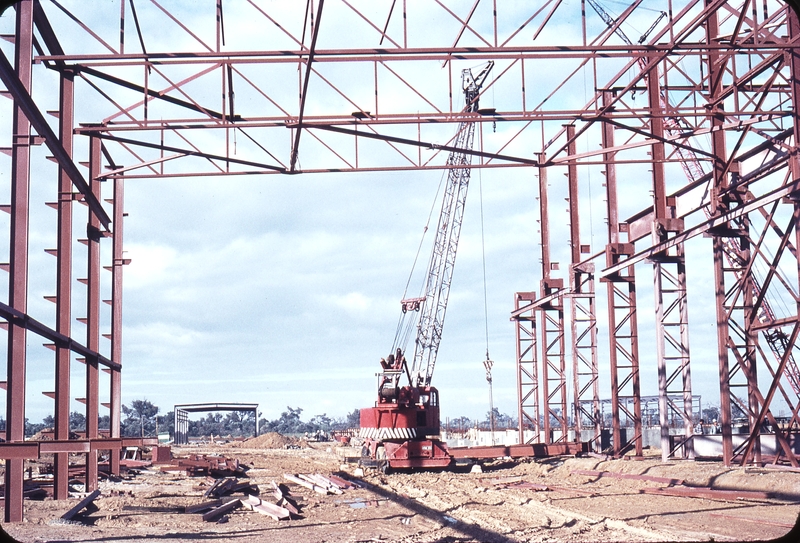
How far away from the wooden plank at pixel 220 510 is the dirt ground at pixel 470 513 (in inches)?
7.8

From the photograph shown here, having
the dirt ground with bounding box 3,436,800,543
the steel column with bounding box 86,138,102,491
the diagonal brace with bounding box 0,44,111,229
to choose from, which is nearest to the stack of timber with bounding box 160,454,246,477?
the dirt ground with bounding box 3,436,800,543

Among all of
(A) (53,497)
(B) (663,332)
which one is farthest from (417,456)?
(A) (53,497)

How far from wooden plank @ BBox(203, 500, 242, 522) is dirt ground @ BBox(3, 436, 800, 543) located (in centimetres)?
20

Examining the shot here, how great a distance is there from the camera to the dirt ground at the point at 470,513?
14.6 meters

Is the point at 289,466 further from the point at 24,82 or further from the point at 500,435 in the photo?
the point at 500,435

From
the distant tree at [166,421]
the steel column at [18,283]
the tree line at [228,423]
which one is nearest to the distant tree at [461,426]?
the tree line at [228,423]

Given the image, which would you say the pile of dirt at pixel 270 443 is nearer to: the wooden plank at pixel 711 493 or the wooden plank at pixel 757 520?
the wooden plank at pixel 711 493

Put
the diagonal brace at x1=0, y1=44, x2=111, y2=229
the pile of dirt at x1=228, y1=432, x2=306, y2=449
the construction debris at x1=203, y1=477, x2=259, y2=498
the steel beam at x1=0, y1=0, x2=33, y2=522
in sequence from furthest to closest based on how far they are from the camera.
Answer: the pile of dirt at x1=228, y1=432, x2=306, y2=449 → the construction debris at x1=203, y1=477, x2=259, y2=498 → the steel beam at x1=0, y1=0, x2=33, y2=522 → the diagonal brace at x1=0, y1=44, x2=111, y2=229

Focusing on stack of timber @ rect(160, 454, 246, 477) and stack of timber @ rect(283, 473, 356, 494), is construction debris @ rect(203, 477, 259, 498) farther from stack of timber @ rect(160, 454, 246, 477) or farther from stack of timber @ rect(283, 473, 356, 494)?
stack of timber @ rect(160, 454, 246, 477)

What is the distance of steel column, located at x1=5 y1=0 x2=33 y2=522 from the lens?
14.6 m

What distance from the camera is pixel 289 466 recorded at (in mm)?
36750

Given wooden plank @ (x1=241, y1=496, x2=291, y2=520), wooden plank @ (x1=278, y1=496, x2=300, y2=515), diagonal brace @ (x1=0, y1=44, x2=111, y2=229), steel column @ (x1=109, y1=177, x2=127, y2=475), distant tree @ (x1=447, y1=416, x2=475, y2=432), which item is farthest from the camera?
distant tree @ (x1=447, y1=416, x2=475, y2=432)

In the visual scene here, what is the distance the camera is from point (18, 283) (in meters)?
14.9

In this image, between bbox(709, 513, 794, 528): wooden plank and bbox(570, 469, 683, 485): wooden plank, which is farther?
bbox(570, 469, 683, 485): wooden plank
